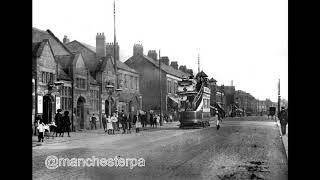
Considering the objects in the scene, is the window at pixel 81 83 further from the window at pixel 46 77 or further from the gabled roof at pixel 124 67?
the gabled roof at pixel 124 67

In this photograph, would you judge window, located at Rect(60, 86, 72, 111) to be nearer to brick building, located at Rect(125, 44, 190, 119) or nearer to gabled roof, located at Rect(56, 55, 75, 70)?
gabled roof, located at Rect(56, 55, 75, 70)

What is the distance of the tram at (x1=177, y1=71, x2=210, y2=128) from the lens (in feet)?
78.6

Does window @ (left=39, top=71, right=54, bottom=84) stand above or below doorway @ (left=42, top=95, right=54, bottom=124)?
above

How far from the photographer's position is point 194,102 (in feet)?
85.0

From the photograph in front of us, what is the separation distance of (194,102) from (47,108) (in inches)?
374

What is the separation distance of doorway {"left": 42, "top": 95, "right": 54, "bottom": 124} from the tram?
27.1 ft

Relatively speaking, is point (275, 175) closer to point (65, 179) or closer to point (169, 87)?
point (65, 179)

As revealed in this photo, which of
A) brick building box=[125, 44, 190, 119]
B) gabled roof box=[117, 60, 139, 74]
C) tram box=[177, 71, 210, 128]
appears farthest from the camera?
gabled roof box=[117, 60, 139, 74]

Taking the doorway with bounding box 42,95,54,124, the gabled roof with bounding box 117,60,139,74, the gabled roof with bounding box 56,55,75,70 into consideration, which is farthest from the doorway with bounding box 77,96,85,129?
the gabled roof with bounding box 117,60,139,74

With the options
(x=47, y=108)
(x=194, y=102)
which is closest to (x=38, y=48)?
(x=47, y=108)

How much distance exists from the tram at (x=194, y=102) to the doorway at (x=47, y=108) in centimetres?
825

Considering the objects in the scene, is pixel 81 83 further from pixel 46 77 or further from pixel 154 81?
pixel 154 81
